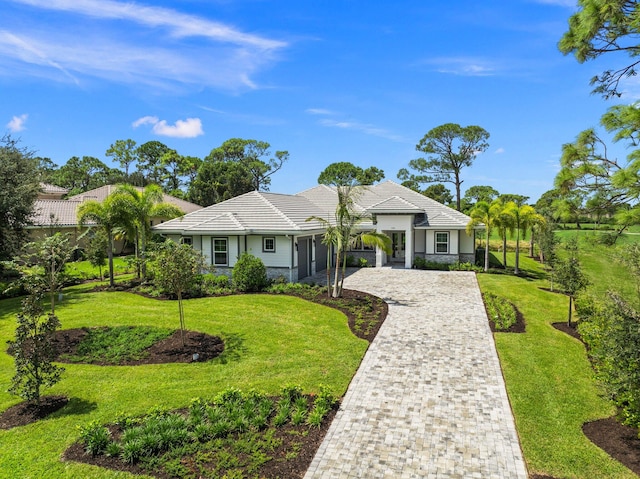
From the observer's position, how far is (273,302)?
1655cm

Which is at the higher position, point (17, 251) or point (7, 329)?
point (17, 251)

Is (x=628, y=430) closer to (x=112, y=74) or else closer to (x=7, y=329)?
(x=7, y=329)

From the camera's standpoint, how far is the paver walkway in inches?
246

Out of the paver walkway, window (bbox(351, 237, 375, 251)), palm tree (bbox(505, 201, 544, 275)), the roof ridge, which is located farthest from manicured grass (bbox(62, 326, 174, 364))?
palm tree (bbox(505, 201, 544, 275))

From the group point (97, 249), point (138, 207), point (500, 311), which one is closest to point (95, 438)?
point (500, 311)

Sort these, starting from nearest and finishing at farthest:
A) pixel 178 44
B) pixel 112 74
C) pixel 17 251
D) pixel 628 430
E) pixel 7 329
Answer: pixel 628 430 → pixel 7 329 → pixel 178 44 → pixel 112 74 → pixel 17 251

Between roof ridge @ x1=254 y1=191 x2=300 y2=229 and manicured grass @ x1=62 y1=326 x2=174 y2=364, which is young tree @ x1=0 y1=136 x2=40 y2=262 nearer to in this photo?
manicured grass @ x1=62 y1=326 x2=174 y2=364

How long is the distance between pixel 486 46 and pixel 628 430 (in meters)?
12.1

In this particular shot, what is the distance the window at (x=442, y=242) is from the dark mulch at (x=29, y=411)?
2238 cm

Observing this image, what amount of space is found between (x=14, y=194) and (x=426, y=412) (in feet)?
65.8

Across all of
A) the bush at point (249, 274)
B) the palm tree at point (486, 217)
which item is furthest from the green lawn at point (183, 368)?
the palm tree at point (486, 217)

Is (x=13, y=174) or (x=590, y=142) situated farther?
(x=13, y=174)

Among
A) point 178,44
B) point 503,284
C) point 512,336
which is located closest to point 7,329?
point 178,44

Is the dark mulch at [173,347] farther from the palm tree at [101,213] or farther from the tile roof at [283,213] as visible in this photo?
the tile roof at [283,213]
